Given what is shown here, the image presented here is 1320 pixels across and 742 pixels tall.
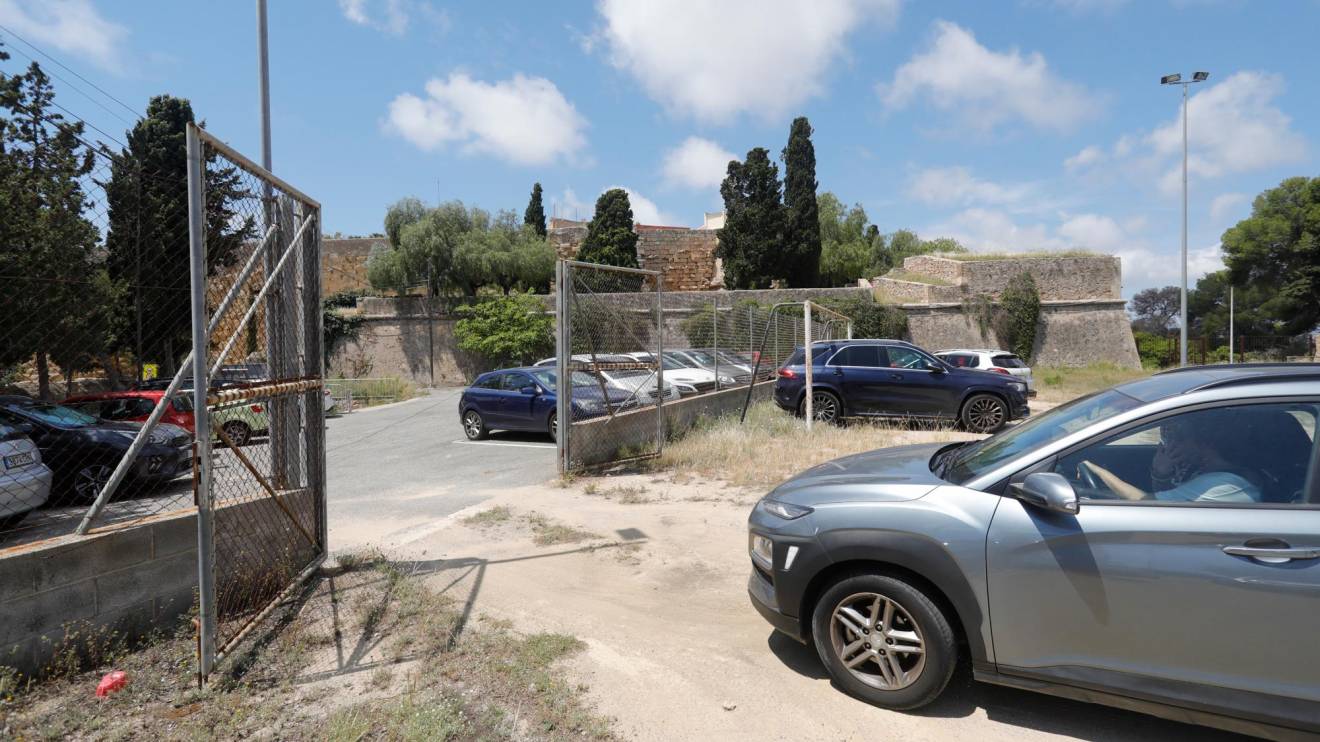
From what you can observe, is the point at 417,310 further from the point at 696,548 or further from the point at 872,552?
the point at 872,552

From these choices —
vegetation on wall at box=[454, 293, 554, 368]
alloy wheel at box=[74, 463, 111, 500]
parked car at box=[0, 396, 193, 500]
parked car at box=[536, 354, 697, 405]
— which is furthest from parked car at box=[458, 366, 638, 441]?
vegetation on wall at box=[454, 293, 554, 368]

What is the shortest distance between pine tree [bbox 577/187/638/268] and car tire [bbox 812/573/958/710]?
40695 millimetres

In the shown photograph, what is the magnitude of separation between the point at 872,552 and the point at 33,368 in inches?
199

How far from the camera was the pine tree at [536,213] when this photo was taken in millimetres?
48688

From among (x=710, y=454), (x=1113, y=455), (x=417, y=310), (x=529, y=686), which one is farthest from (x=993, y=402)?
(x=417, y=310)

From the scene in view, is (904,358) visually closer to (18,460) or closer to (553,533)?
(553,533)

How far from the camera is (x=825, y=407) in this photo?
13328 mm

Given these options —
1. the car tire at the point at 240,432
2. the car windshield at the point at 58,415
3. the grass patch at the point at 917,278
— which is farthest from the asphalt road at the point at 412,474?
the grass patch at the point at 917,278

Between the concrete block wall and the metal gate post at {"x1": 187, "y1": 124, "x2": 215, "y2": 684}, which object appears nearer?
the metal gate post at {"x1": 187, "y1": 124, "x2": 215, "y2": 684}

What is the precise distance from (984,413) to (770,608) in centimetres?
1026

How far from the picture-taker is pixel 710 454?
973 cm

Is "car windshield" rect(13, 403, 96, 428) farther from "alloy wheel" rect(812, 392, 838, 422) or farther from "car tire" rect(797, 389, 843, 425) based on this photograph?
"alloy wheel" rect(812, 392, 838, 422)

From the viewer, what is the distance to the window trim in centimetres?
269

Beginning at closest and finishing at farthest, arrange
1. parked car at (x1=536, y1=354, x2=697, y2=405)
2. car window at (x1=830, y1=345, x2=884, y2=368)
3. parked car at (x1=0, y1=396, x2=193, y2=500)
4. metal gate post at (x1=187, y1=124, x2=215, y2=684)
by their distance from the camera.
→ 1. metal gate post at (x1=187, y1=124, x2=215, y2=684)
2. parked car at (x1=0, y1=396, x2=193, y2=500)
3. parked car at (x1=536, y1=354, x2=697, y2=405)
4. car window at (x1=830, y1=345, x2=884, y2=368)
